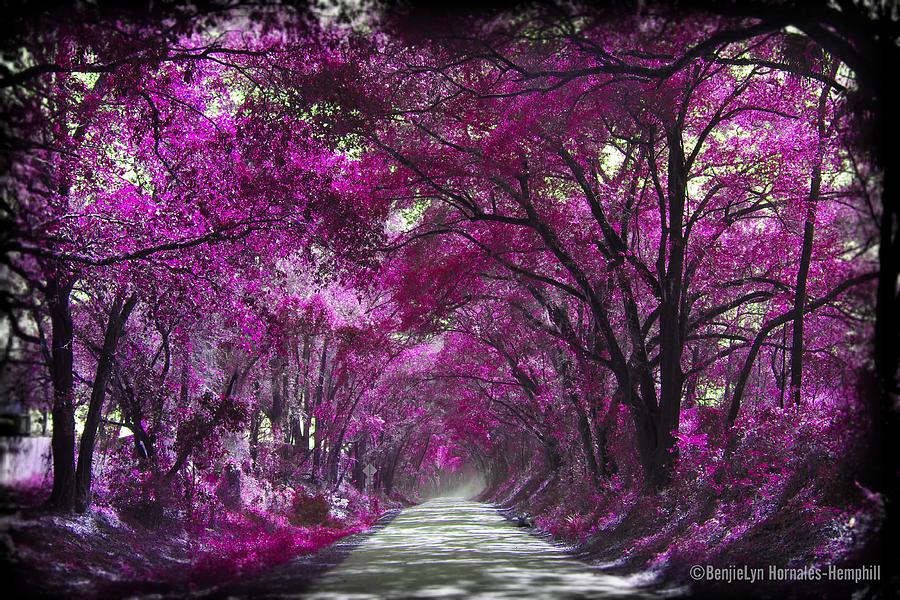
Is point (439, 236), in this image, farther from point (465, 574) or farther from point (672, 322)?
point (465, 574)

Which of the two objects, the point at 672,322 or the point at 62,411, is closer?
the point at 62,411

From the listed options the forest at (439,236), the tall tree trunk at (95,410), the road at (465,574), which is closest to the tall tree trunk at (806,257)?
the forest at (439,236)

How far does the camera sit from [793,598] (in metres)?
6.73

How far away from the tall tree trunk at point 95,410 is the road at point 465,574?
450 centimetres

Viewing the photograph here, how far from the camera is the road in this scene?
757cm

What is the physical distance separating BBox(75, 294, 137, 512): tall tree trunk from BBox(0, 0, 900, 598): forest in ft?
0.16

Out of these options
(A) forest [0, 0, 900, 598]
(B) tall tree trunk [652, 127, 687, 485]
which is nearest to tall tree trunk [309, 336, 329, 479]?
(A) forest [0, 0, 900, 598]

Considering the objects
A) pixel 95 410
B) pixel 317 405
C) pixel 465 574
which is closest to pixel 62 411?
pixel 95 410

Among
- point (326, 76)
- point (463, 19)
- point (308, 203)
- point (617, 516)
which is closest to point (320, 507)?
point (617, 516)

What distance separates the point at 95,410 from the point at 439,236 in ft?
28.5

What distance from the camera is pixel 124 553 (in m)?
11.2

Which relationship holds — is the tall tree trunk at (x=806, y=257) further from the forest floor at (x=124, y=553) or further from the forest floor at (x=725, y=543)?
the forest floor at (x=124, y=553)

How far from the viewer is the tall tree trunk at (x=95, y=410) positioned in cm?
1209

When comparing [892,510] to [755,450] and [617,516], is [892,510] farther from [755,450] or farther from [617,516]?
[617,516]
